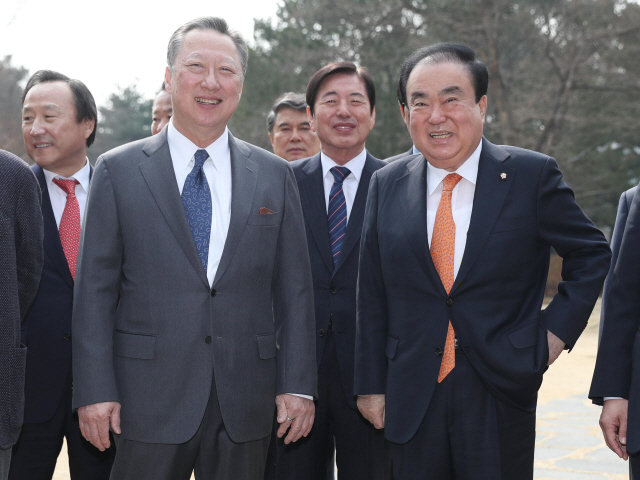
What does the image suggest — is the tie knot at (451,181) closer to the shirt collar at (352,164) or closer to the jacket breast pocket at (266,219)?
the jacket breast pocket at (266,219)

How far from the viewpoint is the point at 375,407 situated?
2910mm

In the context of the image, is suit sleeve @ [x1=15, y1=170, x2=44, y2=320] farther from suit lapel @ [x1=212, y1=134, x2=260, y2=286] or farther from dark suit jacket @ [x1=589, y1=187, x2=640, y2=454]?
dark suit jacket @ [x1=589, y1=187, x2=640, y2=454]

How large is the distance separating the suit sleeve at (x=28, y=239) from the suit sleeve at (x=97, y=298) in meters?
0.21

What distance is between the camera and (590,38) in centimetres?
1723

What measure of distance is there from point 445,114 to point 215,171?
88 centimetres

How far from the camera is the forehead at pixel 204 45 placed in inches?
113

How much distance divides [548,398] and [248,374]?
536 centimetres

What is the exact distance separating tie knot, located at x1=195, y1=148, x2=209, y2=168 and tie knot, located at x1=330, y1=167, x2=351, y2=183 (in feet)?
3.45

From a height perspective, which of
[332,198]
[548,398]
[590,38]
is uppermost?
[590,38]

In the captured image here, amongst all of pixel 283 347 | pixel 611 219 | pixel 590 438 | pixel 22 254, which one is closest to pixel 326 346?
pixel 283 347

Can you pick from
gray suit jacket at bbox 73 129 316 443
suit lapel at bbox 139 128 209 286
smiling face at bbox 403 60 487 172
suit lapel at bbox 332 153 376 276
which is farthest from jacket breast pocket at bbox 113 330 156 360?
smiling face at bbox 403 60 487 172

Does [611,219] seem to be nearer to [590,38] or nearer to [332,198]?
[590,38]

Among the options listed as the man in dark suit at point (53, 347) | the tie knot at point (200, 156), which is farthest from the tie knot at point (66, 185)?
the tie knot at point (200, 156)

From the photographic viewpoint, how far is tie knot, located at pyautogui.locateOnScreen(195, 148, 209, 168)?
2.83 meters
